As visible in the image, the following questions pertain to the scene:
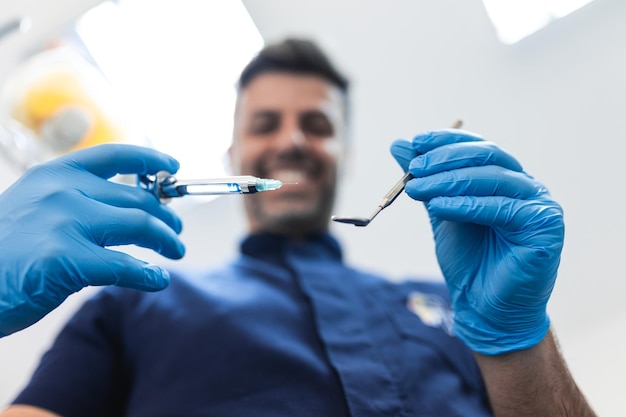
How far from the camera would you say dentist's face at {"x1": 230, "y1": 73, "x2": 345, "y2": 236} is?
1.18 m

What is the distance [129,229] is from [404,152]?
1.27 feet

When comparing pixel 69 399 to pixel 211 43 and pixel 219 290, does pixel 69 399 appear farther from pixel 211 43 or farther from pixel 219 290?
pixel 211 43

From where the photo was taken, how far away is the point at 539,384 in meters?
0.67

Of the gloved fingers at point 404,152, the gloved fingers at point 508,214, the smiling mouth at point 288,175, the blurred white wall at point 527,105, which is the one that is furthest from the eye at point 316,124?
the gloved fingers at point 508,214

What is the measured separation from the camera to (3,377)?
1738 mm

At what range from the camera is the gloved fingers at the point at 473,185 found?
2.08 ft

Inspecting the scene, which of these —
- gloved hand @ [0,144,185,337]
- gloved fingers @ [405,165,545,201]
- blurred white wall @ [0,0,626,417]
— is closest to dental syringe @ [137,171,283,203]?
gloved hand @ [0,144,185,337]

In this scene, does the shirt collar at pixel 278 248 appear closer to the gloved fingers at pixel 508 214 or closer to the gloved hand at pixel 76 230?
the gloved hand at pixel 76 230

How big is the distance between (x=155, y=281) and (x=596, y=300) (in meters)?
1.33

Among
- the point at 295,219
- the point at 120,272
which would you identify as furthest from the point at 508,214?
the point at 295,219

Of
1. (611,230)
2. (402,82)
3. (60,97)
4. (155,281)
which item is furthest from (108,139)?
(611,230)

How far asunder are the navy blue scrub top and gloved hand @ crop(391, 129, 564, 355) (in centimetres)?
12

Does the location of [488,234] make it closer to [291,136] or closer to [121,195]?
[121,195]

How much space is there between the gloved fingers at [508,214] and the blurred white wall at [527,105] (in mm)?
646
